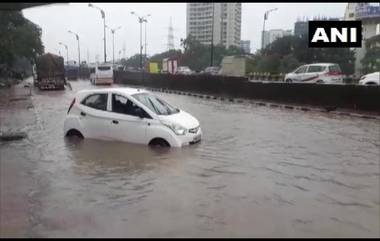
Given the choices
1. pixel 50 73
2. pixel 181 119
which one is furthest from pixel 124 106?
pixel 50 73

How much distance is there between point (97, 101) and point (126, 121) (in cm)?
124

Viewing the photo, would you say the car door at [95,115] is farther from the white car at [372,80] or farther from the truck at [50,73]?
the truck at [50,73]

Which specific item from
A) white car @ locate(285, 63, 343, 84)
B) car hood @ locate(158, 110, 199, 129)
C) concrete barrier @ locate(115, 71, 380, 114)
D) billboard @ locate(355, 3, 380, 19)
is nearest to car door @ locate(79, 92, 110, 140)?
car hood @ locate(158, 110, 199, 129)

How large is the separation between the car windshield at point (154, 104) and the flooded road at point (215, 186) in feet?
3.58

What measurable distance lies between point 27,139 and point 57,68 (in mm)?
31536

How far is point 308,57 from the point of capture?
65250mm

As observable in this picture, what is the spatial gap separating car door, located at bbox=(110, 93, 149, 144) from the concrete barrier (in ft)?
38.7

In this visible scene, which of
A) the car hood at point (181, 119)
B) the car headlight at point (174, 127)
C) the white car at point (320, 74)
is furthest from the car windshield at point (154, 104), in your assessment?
the white car at point (320, 74)

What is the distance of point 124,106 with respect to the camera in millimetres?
12688

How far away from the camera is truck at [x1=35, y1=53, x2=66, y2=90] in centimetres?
4462

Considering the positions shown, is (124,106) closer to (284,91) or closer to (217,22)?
(284,91)

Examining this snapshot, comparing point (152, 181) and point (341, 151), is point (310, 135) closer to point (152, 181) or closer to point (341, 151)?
point (341, 151)

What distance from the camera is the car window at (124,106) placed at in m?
12.4

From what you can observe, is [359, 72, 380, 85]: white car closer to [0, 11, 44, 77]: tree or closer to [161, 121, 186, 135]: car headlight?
[161, 121, 186, 135]: car headlight
